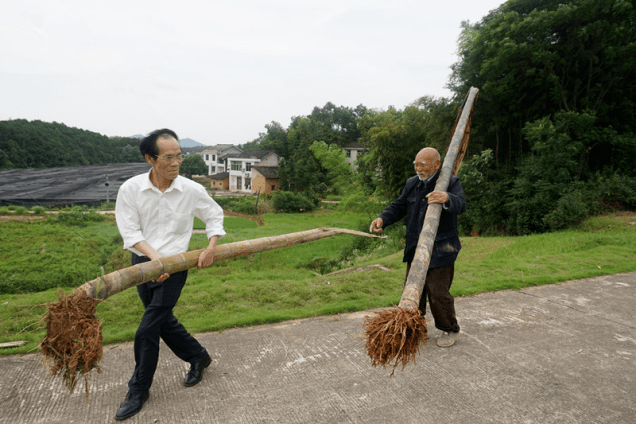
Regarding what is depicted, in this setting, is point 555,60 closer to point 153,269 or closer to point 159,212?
point 159,212

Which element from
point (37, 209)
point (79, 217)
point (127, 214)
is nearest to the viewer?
point (127, 214)

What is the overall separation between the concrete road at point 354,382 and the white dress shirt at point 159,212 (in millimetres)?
1207

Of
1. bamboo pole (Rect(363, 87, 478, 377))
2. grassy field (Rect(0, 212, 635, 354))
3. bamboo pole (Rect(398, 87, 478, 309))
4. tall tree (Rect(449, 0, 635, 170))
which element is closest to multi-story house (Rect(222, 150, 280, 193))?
grassy field (Rect(0, 212, 635, 354))

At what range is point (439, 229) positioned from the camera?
3.46 metres

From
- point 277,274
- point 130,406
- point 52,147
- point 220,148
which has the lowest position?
point 277,274

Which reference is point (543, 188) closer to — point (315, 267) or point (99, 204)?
point (315, 267)

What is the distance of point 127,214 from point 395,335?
2.03 meters

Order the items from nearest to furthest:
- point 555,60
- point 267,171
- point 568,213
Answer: point 568,213
point 555,60
point 267,171

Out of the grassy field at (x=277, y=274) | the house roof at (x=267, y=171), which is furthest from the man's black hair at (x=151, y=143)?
the house roof at (x=267, y=171)

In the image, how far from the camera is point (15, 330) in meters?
4.05

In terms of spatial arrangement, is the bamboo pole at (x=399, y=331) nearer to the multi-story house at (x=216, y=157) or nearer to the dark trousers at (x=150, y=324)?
the dark trousers at (x=150, y=324)

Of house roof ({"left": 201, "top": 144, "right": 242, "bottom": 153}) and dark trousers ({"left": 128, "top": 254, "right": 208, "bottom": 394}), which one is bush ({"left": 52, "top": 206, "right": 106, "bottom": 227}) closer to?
dark trousers ({"left": 128, "top": 254, "right": 208, "bottom": 394})

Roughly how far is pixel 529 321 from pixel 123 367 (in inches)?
180

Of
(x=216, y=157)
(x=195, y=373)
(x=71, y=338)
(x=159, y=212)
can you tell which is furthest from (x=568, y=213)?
(x=216, y=157)
